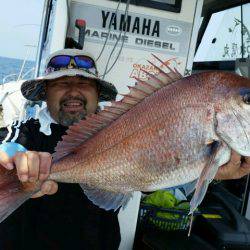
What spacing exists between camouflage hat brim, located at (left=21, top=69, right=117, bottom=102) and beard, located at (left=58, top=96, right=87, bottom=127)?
0.45 ft

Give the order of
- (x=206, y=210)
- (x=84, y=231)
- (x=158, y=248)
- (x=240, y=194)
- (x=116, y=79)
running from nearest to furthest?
1. (x=84, y=231)
2. (x=158, y=248)
3. (x=116, y=79)
4. (x=206, y=210)
5. (x=240, y=194)

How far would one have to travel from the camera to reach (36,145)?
8.45 ft

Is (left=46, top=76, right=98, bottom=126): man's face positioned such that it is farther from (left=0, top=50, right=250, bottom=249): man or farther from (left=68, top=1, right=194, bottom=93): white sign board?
(left=68, top=1, right=194, bottom=93): white sign board

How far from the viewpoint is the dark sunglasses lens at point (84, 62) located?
2.65 m

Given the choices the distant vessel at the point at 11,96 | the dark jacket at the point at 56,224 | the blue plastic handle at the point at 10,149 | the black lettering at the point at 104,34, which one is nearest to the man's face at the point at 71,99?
the dark jacket at the point at 56,224

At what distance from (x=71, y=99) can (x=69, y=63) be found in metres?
0.21

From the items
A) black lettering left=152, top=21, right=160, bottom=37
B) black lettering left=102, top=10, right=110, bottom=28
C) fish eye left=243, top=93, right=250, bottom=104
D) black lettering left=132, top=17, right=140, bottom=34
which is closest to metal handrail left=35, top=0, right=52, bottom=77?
black lettering left=102, top=10, right=110, bottom=28

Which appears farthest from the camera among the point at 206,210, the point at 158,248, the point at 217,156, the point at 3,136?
the point at 206,210

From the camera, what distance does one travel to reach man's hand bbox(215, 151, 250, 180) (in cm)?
182

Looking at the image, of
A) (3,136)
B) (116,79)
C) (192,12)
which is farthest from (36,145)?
(192,12)

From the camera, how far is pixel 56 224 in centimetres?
248

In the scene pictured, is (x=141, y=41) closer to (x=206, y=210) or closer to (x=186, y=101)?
(x=206, y=210)

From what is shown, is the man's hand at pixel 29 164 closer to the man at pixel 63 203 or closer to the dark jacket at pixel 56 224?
the man at pixel 63 203

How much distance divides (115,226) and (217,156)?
1152mm
